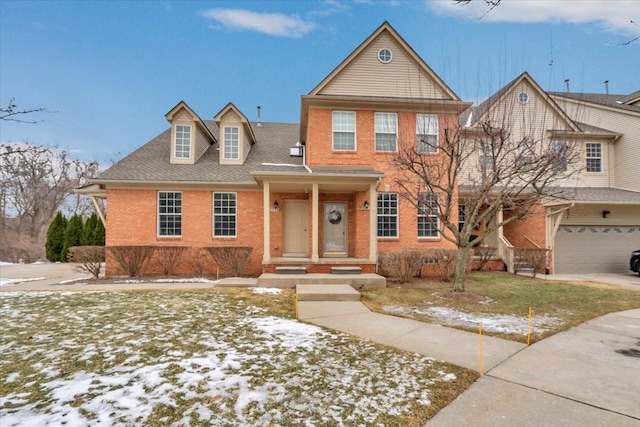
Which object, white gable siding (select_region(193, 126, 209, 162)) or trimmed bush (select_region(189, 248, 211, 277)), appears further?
white gable siding (select_region(193, 126, 209, 162))

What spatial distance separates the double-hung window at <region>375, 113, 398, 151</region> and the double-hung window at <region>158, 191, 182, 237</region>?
8202 mm

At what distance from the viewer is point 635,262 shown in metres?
13.2

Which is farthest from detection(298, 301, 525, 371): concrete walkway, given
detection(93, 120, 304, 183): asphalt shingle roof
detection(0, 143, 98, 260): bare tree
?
detection(0, 143, 98, 260): bare tree

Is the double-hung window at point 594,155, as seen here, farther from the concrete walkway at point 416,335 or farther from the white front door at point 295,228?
the concrete walkway at point 416,335

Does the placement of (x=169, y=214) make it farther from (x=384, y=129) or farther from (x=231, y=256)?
(x=384, y=129)

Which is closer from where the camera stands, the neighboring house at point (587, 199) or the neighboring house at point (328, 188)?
the neighboring house at point (328, 188)

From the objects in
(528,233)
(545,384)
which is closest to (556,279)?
(528,233)

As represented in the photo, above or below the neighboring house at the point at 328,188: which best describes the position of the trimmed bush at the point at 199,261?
below

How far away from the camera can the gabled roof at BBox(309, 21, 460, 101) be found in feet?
41.5

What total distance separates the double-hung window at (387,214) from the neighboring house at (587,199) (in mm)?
3025

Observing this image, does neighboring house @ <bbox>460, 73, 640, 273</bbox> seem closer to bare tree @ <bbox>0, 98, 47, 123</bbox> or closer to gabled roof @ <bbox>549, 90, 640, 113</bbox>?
gabled roof @ <bbox>549, 90, 640, 113</bbox>

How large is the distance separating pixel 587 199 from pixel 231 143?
15136mm

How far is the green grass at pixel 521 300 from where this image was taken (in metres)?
6.88

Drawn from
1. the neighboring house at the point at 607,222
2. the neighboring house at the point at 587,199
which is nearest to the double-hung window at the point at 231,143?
the neighboring house at the point at 587,199
